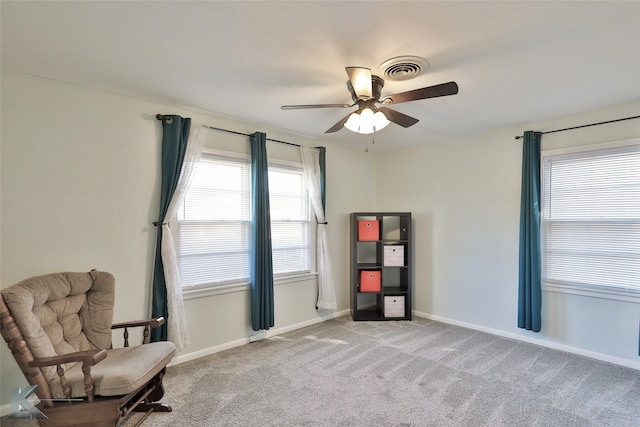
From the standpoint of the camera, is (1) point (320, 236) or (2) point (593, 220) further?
(1) point (320, 236)

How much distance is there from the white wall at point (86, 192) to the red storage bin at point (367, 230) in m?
1.95

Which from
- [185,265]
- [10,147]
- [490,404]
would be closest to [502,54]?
[490,404]

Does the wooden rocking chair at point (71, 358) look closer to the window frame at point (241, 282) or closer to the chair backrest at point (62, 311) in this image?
the chair backrest at point (62, 311)

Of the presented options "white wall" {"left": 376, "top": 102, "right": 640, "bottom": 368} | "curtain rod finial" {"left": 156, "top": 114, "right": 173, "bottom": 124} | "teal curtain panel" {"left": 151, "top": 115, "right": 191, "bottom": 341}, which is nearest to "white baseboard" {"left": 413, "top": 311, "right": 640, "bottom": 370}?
"white wall" {"left": 376, "top": 102, "right": 640, "bottom": 368}

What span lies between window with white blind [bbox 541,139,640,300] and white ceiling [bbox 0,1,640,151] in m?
0.57

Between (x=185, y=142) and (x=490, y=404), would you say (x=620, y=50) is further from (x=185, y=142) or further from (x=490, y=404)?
(x=185, y=142)

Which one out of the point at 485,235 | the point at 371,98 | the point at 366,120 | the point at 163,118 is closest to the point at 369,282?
the point at 485,235

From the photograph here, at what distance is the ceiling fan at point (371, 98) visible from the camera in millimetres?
2115

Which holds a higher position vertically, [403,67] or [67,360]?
[403,67]

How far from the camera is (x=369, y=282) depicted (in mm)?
4559

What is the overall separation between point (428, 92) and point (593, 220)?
2.49m

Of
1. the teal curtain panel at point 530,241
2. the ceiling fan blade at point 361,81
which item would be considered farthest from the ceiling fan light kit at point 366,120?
the teal curtain panel at point 530,241

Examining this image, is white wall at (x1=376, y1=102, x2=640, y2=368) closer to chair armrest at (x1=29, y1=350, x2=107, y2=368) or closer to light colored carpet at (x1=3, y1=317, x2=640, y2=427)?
light colored carpet at (x1=3, y1=317, x2=640, y2=427)

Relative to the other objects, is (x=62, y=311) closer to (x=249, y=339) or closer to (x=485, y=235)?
(x=249, y=339)
